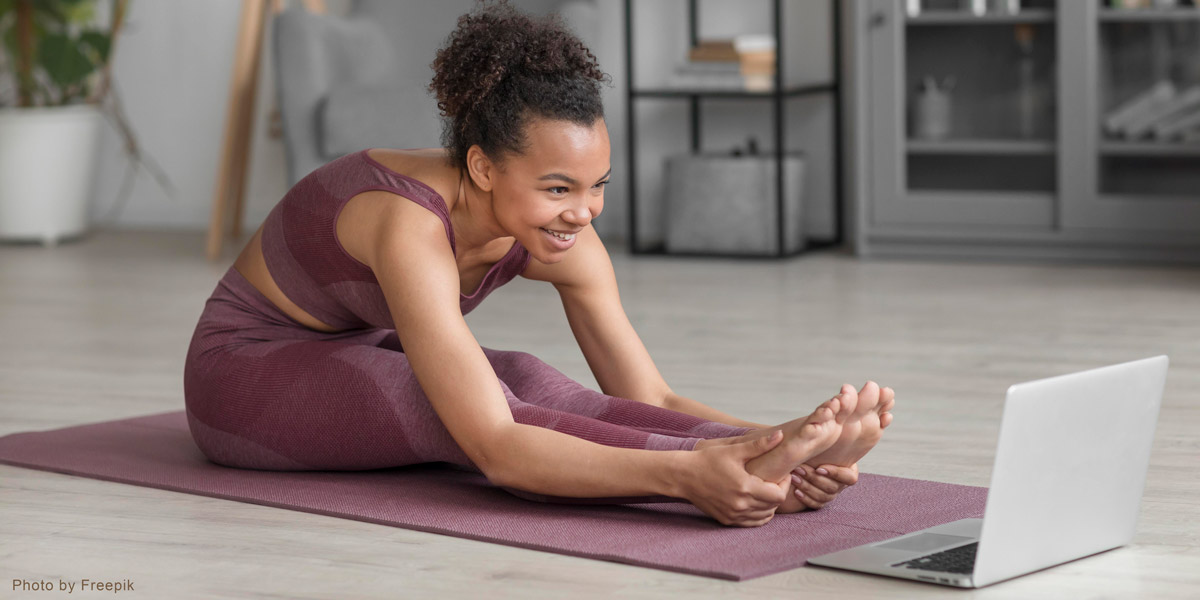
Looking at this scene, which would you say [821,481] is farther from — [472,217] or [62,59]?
[62,59]

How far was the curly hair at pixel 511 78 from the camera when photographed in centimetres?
161

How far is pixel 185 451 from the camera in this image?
2.08 meters

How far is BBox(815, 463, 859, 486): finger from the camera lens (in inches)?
62.6

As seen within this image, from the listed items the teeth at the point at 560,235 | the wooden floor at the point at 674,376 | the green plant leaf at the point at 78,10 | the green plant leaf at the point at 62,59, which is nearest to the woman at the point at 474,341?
the teeth at the point at 560,235

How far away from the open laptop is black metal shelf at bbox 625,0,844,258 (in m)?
2.69

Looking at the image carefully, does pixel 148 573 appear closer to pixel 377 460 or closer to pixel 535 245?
pixel 377 460

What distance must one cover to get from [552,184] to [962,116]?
8.97ft

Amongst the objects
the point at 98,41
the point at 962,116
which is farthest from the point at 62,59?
the point at 962,116

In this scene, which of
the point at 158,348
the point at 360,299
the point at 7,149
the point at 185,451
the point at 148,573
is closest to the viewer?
the point at 148,573

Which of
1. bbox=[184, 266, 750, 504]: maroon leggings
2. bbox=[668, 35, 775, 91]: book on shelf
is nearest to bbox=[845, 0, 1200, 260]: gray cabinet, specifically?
bbox=[668, 35, 775, 91]: book on shelf

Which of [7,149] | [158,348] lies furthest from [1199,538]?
[7,149]

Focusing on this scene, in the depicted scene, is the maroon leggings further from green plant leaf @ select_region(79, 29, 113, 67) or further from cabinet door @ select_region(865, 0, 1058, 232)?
green plant leaf @ select_region(79, 29, 113, 67)

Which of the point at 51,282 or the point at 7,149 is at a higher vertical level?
the point at 7,149

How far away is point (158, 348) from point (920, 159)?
2.13m
